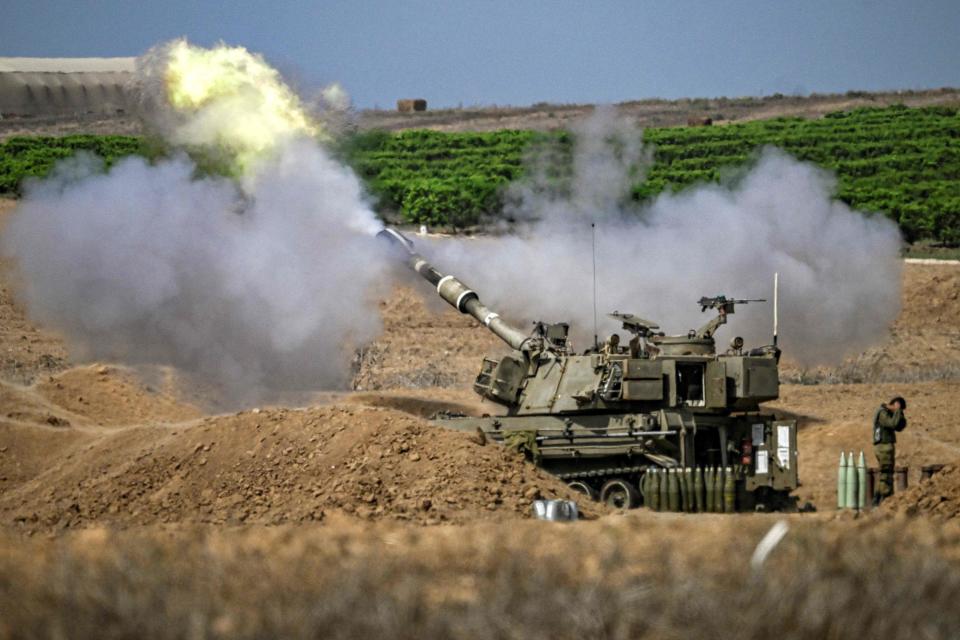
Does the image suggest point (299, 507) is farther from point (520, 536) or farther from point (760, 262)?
point (760, 262)

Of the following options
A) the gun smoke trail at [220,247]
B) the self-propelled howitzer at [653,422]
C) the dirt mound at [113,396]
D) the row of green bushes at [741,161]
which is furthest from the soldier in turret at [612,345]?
the row of green bushes at [741,161]

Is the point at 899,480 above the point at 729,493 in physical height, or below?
below

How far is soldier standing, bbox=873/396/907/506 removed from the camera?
20484 millimetres

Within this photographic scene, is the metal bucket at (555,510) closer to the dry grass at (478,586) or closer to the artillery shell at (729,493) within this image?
the artillery shell at (729,493)

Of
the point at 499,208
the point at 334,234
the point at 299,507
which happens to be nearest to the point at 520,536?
the point at 299,507

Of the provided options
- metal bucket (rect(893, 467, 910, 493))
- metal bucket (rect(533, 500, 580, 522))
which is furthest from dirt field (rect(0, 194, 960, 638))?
metal bucket (rect(893, 467, 910, 493))

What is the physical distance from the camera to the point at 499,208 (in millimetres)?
49500

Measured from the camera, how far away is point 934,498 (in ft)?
54.1

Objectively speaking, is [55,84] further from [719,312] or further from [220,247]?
[719,312]

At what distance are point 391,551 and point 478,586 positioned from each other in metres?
0.65

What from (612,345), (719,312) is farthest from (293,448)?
(719,312)

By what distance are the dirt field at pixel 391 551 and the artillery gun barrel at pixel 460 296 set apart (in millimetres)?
3363

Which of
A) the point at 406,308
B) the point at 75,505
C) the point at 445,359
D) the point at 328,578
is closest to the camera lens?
the point at 328,578

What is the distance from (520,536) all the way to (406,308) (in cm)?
3405
